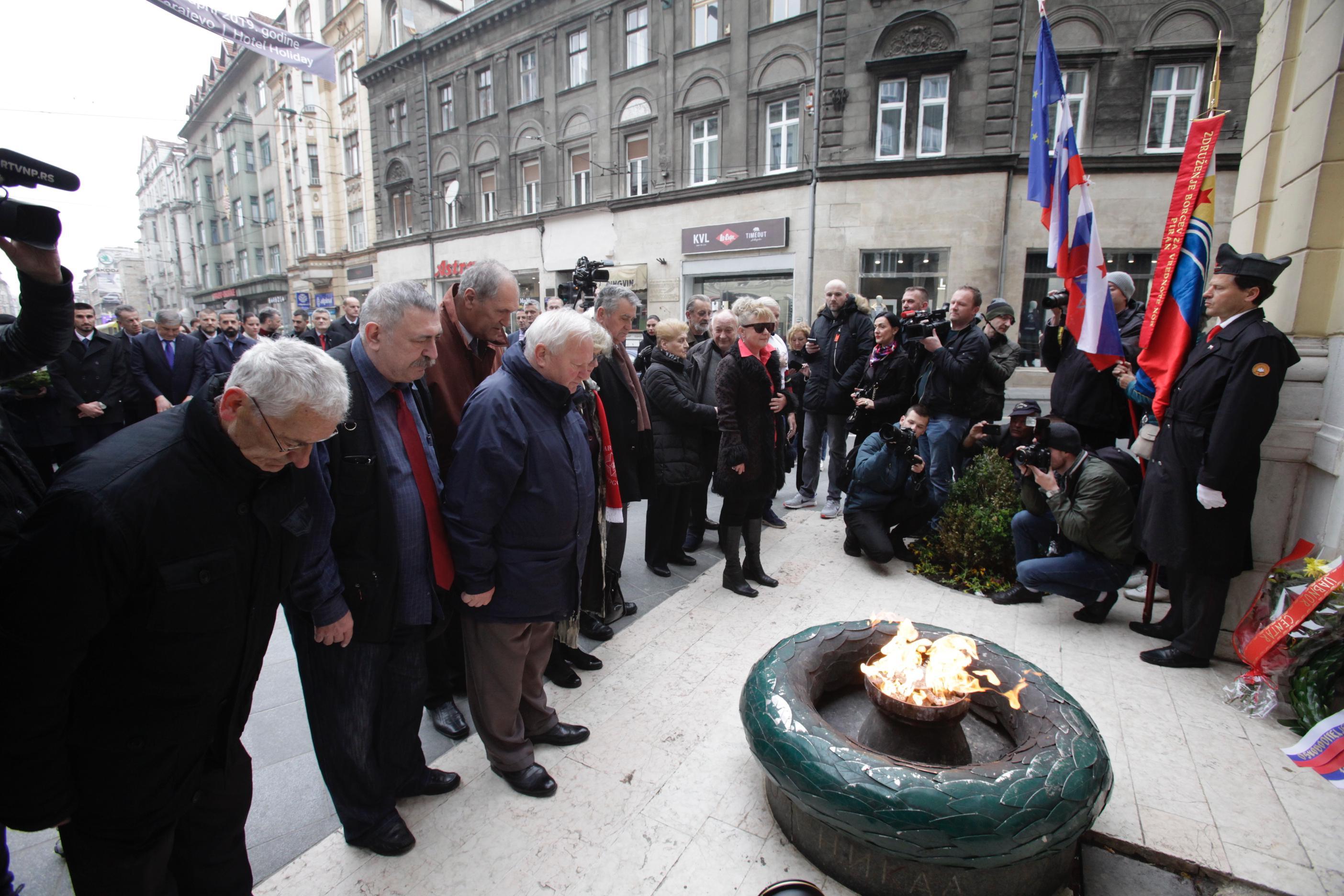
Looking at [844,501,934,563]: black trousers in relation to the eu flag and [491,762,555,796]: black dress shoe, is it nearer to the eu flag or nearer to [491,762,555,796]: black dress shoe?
the eu flag

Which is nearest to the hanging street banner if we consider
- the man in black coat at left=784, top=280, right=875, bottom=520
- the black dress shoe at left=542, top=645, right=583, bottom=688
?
the man in black coat at left=784, top=280, right=875, bottom=520

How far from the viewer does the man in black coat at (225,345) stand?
7.82 m

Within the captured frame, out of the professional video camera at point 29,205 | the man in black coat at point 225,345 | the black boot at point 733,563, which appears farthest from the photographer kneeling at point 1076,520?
the man in black coat at point 225,345

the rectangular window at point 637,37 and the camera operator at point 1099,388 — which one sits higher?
the rectangular window at point 637,37

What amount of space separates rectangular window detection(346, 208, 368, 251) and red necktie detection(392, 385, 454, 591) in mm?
30383

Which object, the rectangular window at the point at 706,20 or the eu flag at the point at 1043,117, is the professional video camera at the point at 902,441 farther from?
the rectangular window at the point at 706,20

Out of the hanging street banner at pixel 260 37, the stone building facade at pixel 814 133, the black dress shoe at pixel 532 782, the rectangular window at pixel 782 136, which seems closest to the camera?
the black dress shoe at pixel 532 782

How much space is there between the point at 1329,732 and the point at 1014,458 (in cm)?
238

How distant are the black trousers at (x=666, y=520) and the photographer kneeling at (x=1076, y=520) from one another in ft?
7.93

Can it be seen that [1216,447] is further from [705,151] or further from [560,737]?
[705,151]

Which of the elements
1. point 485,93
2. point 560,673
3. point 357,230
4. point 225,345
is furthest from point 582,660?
point 357,230

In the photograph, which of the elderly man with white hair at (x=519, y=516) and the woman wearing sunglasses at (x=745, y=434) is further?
the woman wearing sunglasses at (x=745, y=434)

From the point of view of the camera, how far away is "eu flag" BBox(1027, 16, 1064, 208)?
489 centimetres

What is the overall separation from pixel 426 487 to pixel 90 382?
6301mm
